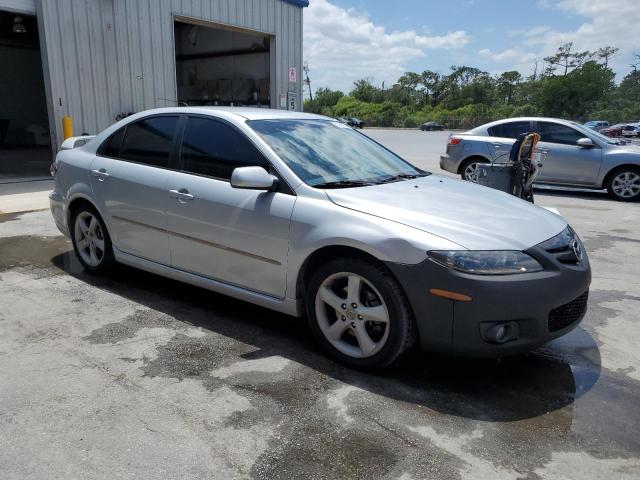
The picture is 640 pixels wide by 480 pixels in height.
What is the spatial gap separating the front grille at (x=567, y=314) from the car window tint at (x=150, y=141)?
2992mm

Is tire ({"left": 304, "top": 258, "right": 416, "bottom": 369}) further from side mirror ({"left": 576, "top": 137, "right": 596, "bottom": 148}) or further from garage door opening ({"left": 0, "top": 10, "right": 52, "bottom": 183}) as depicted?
garage door opening ({"left": 0, "top": 10, "right": 52, "bottom": 183})

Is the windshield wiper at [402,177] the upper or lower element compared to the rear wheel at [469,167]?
upper

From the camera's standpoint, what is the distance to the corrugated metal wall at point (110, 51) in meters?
10.7

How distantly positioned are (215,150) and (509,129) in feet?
27.4

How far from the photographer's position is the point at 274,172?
358 cm

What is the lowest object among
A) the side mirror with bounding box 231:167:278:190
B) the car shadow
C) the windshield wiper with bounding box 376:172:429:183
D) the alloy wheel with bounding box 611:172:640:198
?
the car shadow

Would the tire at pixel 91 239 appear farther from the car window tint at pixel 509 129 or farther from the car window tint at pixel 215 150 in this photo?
the car window tint at pixel 509 129

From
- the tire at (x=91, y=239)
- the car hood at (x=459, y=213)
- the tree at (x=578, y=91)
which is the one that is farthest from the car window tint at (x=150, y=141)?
the tree at (x=578, y=91)

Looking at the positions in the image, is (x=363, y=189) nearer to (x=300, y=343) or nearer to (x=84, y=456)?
(x=300, y=343)

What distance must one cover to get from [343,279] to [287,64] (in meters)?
13.8

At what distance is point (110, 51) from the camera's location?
11.7 meters

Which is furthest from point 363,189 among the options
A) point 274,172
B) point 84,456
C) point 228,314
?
point 84,456

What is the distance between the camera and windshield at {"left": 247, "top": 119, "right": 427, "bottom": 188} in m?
3.64

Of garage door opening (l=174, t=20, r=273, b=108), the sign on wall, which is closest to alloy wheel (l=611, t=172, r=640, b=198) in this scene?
the sign on wall
